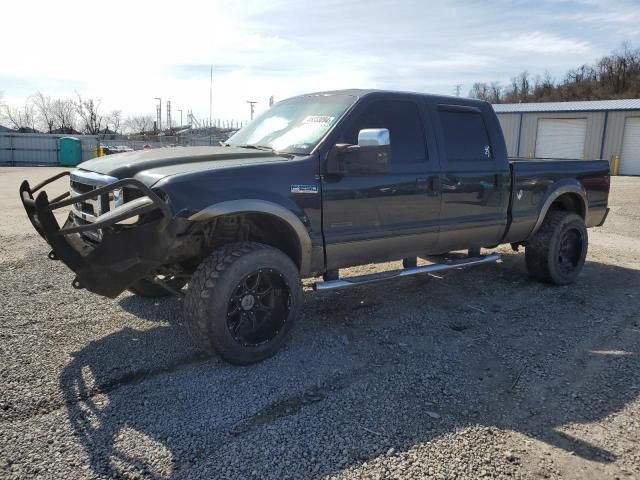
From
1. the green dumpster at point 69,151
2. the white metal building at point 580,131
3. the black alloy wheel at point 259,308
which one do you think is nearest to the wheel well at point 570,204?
the black alloy wheel at point 259,308

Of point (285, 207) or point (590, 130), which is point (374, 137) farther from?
point (590, 130)

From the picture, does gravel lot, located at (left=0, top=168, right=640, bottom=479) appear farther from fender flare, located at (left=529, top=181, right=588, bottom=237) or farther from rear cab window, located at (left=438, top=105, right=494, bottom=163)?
rear cab window, located at (left=438, top=105, right=494, bottom=163)

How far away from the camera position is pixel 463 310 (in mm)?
5285

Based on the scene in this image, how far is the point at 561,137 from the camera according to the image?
32.3 meters

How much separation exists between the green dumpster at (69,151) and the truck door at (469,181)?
3186 cm

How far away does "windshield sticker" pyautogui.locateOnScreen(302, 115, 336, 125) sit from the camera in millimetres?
4430

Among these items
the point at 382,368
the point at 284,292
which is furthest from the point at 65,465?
the point at 382,368

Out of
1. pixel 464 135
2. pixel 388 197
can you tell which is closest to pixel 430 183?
pixel 388 197

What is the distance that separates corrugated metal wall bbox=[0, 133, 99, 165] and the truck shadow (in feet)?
105

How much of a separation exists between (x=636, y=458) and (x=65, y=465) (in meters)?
2.99

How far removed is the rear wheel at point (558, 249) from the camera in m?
6.09

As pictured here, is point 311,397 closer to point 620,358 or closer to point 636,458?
point 636,458

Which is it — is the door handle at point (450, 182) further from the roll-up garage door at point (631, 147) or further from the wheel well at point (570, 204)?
the roll-up garage door at point (631, 147)

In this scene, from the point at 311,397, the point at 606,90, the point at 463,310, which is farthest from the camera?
the point at 606,90
